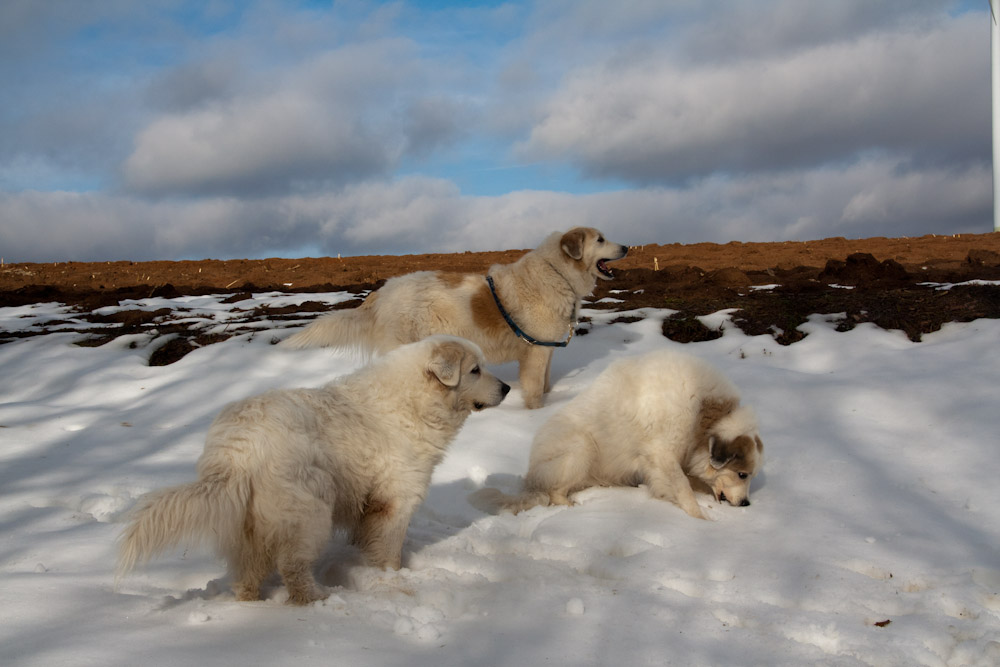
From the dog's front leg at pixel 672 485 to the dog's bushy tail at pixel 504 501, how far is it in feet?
2.68

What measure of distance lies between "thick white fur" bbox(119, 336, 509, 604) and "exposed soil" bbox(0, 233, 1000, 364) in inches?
248

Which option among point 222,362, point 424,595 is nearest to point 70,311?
point 222,362

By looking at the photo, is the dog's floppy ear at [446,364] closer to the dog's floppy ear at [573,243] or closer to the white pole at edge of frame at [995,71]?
the dog's floppy ear at [573,243]

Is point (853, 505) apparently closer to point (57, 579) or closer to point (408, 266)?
point (57, 579)

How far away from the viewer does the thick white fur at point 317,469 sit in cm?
318

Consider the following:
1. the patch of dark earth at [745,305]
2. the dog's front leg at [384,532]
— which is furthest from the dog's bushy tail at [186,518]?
the patch of dark earth at [745,305]

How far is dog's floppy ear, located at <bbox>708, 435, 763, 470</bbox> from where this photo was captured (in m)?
4.97

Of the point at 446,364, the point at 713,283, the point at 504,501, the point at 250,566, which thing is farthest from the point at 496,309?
the point at 713,283

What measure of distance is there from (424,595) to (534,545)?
1.08 meters

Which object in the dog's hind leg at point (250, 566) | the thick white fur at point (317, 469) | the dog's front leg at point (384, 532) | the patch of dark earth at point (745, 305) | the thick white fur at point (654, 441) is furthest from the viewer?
the patch of dark earth at point (745, 305)

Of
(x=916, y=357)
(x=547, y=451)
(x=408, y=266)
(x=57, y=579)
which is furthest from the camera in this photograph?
(x=408, y=266)

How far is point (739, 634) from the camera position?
10.4 ft

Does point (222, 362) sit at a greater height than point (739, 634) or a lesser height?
greater

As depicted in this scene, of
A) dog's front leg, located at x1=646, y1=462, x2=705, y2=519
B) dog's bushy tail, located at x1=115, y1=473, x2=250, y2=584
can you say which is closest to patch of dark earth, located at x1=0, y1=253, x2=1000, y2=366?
dog's front leg, located at x1=646, y1=462, x2=705, y2=519
